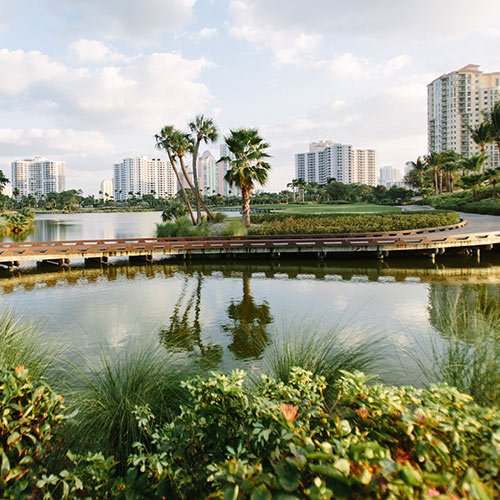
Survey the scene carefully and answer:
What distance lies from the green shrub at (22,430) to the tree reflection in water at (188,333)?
473 centimetres

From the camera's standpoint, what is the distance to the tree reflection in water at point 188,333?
8016 millimetres

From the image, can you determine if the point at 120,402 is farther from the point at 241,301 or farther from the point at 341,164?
the point at 341,164

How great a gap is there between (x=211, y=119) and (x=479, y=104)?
134228 millimetres

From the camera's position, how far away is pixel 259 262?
22.0m

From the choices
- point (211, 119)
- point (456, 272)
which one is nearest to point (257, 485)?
point (456, 272)

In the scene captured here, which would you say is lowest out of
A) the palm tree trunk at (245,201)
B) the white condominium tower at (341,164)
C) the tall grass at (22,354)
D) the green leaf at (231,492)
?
the tall grass at (22,354)

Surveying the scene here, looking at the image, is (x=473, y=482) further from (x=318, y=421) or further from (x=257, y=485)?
(x=318, y=421)

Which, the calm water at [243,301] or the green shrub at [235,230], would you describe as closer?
the calm water at [243,301]

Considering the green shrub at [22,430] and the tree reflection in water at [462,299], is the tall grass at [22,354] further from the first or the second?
the tree reflection in water at [462,299]

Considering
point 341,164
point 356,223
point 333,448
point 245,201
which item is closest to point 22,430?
point 333,448

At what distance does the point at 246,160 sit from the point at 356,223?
942 cm

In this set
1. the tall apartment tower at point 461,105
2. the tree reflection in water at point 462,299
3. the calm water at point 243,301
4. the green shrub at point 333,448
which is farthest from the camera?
the tall apartment tower at point 461,105

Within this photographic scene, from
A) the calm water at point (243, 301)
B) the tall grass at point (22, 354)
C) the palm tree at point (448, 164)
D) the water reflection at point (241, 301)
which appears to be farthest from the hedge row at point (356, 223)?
the palm tree at point (448, 164)

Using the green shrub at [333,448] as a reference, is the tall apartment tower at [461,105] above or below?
above
